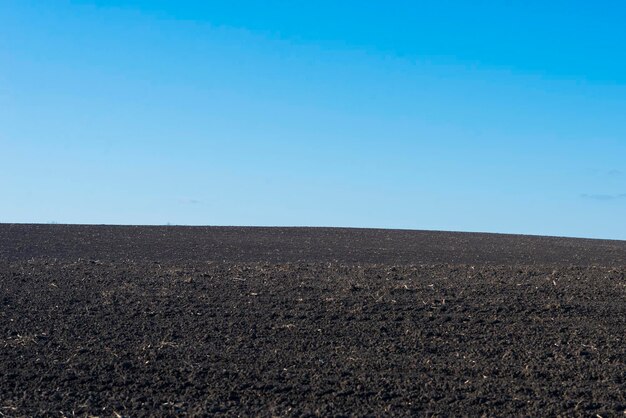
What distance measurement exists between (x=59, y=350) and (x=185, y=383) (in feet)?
8.15

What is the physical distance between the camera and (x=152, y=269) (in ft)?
59.9

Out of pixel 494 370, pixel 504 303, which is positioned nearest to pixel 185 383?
pixel 494 370

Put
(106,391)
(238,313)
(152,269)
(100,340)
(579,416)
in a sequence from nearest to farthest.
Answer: (579,416) < (106,391) < (100,340) < (238,313) < (152,269)

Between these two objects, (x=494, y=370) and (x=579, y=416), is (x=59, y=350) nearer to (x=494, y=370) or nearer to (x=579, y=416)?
(x=494, y=370)

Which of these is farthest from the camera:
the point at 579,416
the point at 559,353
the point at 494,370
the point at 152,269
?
the point at 152,269

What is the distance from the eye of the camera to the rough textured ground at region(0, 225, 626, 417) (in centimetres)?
847

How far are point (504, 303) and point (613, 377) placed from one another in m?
4.23

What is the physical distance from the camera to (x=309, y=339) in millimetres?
11234

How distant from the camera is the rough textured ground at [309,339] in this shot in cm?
847

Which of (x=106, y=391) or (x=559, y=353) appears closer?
(x=106, y=391)

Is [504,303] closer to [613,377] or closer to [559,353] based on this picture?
[559,353]

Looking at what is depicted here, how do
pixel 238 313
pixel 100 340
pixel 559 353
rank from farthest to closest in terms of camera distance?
pixel 238 313
pixel 100 340
pixel 559 353

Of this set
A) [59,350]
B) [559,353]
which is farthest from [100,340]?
[559,353]

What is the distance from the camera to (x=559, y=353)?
10492 millimetres
